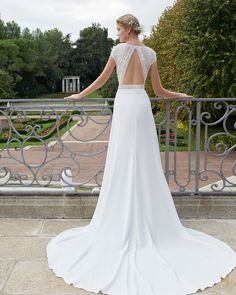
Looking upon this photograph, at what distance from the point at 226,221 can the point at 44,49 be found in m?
67.1

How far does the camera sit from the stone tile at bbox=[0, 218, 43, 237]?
3.76 metres

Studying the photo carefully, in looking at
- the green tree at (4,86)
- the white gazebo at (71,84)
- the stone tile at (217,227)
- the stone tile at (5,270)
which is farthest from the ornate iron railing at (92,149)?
the white gazebo at (71,84)

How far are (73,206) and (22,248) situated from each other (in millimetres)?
892

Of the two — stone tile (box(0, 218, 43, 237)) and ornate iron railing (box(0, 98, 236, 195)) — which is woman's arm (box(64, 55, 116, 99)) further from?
stone tile (box(0, 218, 43, 237))

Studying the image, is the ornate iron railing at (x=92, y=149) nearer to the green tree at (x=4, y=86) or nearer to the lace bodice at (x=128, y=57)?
the lace bodice at (x=128, y=57)

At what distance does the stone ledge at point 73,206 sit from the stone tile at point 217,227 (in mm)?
91

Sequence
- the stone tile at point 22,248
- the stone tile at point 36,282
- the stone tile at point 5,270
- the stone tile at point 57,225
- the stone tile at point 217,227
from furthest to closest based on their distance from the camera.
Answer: the stone tile at point 57,225 → the stone tile at point 217,227 → the stone tile at point 22,248 → the stone tile at point 5,270 → the stone tile at point 36,282

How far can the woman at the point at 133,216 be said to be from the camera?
2.96 m

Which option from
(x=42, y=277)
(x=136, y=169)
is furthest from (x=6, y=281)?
(x=136, y=169)

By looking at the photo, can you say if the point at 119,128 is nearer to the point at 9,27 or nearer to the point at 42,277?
the point at 42,277

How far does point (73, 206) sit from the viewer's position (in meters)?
4.19

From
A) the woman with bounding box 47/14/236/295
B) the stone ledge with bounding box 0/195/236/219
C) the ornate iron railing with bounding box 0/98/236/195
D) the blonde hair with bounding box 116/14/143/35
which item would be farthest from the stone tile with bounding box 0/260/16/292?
the blonde hair with bounding box 116/14/143/35

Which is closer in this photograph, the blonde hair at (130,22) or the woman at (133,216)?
the woman at (133,216)

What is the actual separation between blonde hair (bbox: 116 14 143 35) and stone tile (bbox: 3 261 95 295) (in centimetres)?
205
